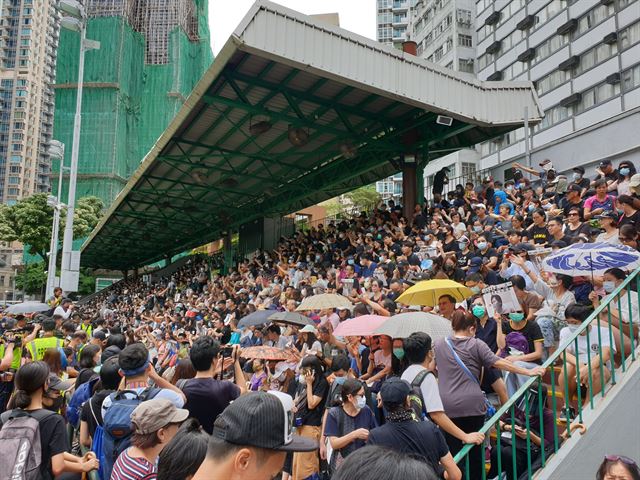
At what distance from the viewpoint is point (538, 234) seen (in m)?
8.61

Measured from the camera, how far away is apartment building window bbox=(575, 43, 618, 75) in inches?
1134

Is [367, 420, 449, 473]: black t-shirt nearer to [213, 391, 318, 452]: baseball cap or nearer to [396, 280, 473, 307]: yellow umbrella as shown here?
[213, 391, 318, 452]: baseball cap

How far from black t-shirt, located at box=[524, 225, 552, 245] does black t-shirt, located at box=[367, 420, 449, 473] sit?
6026 mm

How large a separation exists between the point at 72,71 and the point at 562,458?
57.3 m

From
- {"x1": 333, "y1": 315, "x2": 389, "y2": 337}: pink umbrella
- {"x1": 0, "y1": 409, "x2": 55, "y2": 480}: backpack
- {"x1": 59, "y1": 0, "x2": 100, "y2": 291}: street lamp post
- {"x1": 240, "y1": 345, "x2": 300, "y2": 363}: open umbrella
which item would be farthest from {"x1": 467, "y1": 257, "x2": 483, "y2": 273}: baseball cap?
{"x1": 59, "y1": 0, "x2": 100, "y2": 291}: street lamp post

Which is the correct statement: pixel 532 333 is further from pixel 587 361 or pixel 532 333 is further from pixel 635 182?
pixel 635 182

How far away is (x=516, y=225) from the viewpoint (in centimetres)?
955

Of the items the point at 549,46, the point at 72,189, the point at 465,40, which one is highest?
the point at 465,40

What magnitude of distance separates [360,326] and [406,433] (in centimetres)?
285

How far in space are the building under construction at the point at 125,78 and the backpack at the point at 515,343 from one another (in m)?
52.3

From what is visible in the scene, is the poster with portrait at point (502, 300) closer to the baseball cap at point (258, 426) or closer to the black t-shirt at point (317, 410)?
the black t-shirt at point (317, 410)

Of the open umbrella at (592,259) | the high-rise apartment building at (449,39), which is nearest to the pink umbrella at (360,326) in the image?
the open umbrella at (592,259)

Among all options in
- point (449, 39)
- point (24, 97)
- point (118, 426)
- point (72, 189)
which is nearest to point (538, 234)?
point (118, 426)

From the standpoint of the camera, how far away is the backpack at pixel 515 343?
528cm
